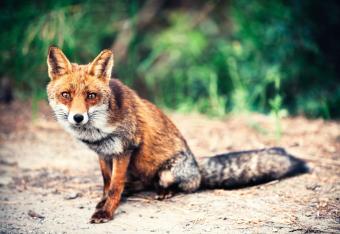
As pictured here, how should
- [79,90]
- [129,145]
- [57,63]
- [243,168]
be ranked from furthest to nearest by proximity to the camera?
[243,168] < [129,145] < [57,63] < [79,90]

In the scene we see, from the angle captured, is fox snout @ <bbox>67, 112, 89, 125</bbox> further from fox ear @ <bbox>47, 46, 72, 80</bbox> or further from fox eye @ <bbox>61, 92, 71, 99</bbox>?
fox ear @ <bbox>47, 46, 72, 80</bbox>

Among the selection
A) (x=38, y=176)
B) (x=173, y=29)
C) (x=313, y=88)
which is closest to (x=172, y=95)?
(x=173, y=29)

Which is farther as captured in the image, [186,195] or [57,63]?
[186,195]

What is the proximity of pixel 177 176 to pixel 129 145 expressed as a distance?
2.32 ft

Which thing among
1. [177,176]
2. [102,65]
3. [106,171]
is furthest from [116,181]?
[102,65]

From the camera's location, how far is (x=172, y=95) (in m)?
10.8

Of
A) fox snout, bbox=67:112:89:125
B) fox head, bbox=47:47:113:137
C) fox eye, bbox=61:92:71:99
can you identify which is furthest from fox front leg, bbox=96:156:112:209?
fox eye, bbox=61:92:71:99

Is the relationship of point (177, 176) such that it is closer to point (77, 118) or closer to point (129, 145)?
point (129, 145)

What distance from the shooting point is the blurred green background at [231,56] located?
9.41 metres

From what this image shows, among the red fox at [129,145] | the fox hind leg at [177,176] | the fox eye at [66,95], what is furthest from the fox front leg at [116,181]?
the fox eye at [66,95]

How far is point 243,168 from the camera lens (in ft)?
17.2

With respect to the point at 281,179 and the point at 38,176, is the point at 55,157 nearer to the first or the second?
the point at 38,176

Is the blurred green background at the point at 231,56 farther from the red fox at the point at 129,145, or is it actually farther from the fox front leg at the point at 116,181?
the fox front leg at the point at 116,181

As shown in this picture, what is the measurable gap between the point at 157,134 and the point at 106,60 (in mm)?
1035
